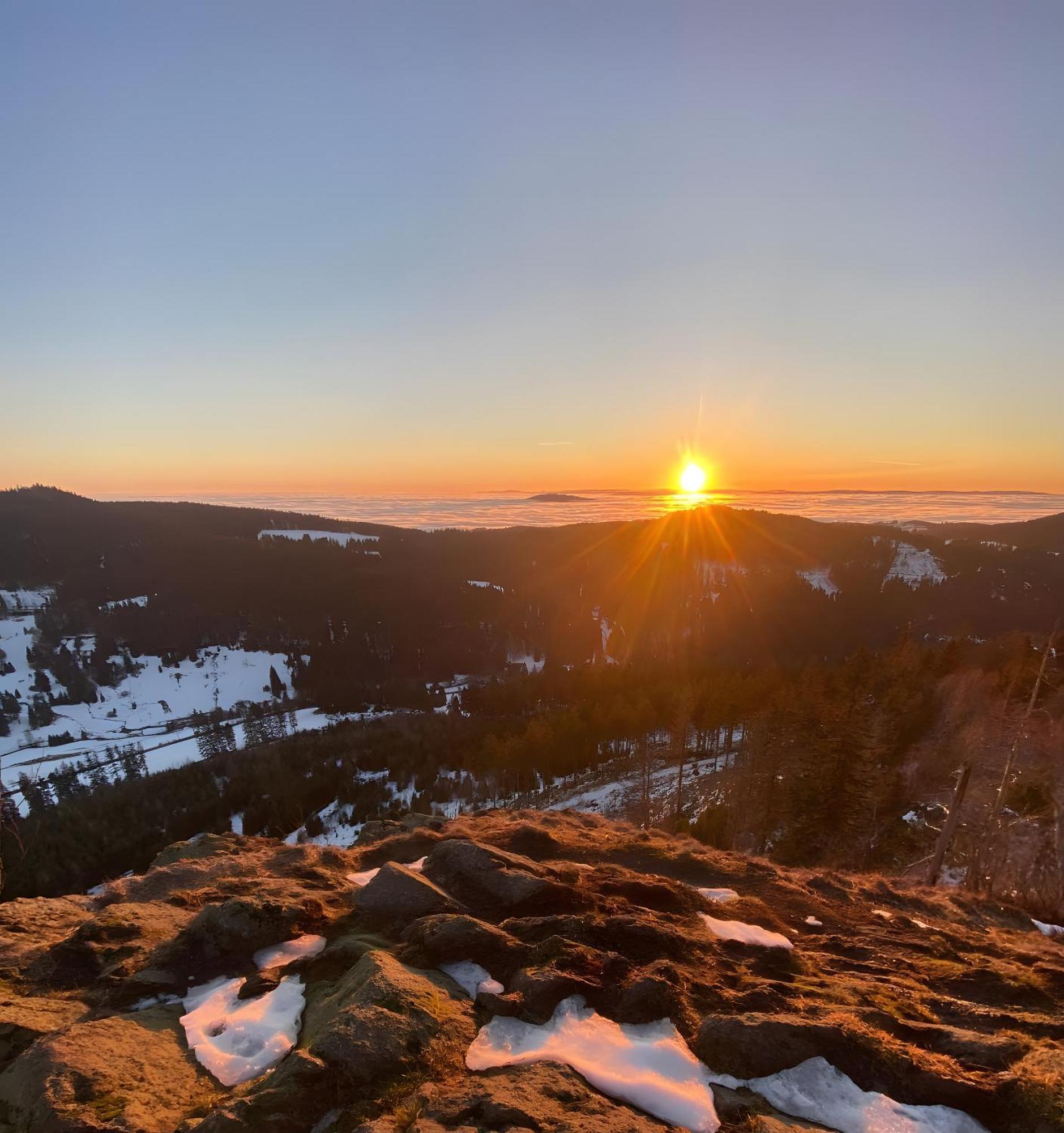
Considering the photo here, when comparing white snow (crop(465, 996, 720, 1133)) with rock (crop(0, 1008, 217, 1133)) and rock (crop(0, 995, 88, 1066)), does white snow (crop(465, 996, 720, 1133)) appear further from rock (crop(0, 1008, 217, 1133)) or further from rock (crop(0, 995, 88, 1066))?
rock (crop(0, 995, 88, 1066))

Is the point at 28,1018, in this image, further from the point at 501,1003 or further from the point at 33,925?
the point at 501,1003

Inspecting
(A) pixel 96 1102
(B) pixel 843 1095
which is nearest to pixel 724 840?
(B) pixel 843 1095

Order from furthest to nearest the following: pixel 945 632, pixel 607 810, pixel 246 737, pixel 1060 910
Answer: pixel 945 632 → pixel 246 737 → pixel 607 810 → pixel 1060 910

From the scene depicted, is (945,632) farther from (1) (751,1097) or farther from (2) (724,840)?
(1) (751,1097)

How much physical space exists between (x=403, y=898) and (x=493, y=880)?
178 cm

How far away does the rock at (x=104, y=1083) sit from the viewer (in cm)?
564

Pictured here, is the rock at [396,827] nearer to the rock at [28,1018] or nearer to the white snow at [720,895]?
the white snow at [720,895]

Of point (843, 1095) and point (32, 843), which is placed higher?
point (843, 1095)

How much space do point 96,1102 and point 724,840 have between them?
37.9 meters

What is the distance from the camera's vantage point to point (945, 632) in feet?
516

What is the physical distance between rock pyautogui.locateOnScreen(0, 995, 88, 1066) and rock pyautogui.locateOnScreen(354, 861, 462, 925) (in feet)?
13.8

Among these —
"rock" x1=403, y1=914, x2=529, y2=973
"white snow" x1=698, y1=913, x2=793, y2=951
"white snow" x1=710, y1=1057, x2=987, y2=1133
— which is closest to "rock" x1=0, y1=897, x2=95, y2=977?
"rock" x1=403, y1=914, x2=529, y2=973

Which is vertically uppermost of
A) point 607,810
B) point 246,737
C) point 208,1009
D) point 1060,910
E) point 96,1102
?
point 96,1102

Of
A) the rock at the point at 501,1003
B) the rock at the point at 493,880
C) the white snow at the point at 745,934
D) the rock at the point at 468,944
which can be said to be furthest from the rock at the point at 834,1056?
the rock at the point at 493,880
